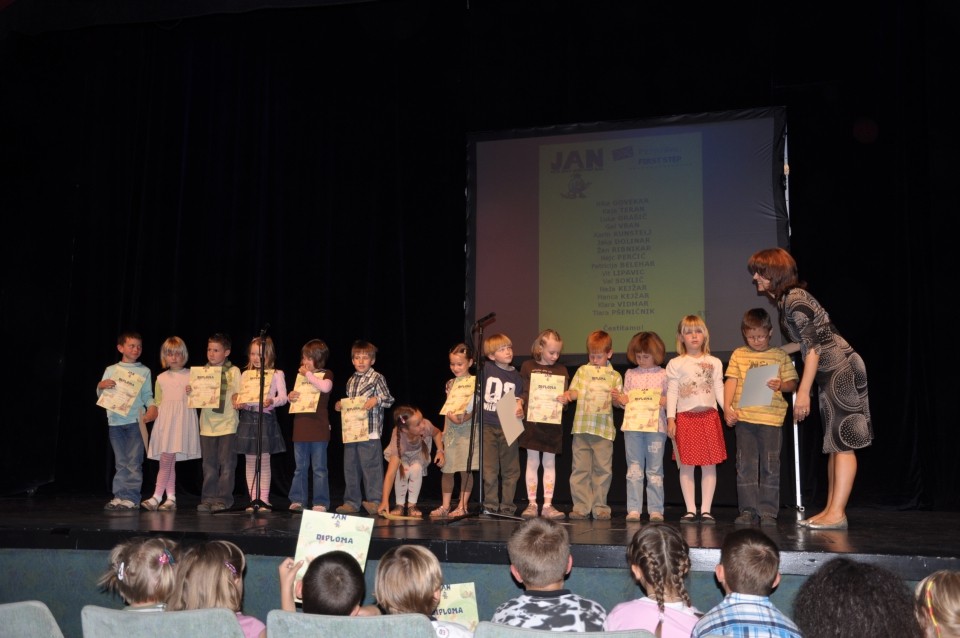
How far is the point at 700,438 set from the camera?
570 centimetres

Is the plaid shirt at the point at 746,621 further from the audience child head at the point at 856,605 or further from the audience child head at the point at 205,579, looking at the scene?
the audience child head at the point at 205,579

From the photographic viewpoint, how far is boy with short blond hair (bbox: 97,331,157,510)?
6.91 metres

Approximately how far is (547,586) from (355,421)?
365cm

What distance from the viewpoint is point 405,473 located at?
21.4ft

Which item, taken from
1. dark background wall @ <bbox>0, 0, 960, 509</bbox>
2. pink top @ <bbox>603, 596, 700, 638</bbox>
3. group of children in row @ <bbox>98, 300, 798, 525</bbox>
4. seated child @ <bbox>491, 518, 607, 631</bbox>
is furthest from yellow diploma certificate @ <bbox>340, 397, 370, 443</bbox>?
pink top @ <bbox>603, 596, 700, 638</bbox>

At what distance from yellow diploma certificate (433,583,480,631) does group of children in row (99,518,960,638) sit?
0.58 meters

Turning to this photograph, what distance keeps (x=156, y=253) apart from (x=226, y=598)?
22.2ft

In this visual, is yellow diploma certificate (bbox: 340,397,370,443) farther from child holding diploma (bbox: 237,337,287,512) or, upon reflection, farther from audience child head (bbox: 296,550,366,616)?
audience child head (bbox: 296,550,366,616)

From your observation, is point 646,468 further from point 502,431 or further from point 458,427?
point 458,427

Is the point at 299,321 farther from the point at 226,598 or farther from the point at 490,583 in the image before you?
the point at 226,598

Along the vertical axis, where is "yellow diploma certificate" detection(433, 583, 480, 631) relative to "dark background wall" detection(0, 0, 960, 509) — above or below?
below

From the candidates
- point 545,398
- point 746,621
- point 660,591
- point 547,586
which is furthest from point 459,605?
point 545,398

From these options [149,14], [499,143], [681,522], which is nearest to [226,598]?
[681,522]

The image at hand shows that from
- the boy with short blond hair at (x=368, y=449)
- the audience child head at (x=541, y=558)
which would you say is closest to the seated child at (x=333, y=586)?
the audience child head at (x=541, y=558)
